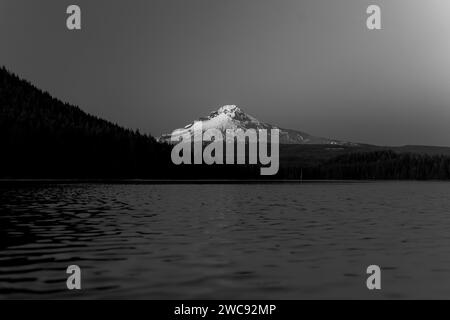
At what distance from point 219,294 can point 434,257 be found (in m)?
16.7

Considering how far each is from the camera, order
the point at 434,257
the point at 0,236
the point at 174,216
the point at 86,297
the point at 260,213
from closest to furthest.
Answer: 1. the point at 86,297
2. the point at 434,257
3. the point at 0,236
4. the point at 174,216
5. the point at 260,213

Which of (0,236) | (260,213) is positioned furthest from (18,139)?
(0,236)

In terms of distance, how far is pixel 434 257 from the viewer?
1319 inches

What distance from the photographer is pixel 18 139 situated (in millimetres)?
198750

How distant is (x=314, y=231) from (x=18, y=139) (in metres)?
171

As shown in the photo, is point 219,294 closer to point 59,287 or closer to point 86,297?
point 86,297

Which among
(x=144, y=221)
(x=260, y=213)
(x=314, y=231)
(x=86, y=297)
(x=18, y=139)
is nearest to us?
(x=86, y=297)

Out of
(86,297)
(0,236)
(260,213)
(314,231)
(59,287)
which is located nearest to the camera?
(86,297)

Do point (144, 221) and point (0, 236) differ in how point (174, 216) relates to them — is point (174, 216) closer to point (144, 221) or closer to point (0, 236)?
point (144, 221)
